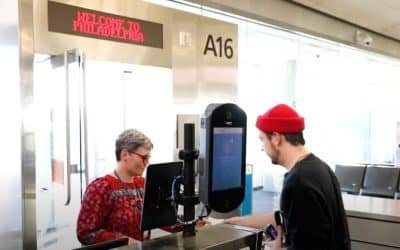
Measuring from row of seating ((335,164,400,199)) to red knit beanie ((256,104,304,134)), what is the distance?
3.90 m

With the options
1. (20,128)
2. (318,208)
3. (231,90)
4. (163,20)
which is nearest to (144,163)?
(20,128)

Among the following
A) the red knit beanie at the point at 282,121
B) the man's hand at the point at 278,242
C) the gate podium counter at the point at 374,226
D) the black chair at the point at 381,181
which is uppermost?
the red knit beanie at the point at 282,121

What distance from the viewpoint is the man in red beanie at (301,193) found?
1.59 metres

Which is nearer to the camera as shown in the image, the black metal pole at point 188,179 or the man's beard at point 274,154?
the black metal pole at point 188,179

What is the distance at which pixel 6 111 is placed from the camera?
2502 mm

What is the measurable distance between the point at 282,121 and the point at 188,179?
46 cm

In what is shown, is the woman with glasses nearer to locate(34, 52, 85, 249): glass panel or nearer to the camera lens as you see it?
locate(34, 52, 85, 249): glass panel

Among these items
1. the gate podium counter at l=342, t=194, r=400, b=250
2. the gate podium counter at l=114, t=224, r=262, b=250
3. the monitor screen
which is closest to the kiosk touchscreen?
the monitor screen

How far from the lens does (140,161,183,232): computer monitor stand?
171 centimetres

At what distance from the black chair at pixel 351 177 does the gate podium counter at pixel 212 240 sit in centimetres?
405

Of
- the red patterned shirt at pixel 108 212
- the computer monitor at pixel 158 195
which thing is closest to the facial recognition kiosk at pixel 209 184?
the computer monitor at pixel 158 195

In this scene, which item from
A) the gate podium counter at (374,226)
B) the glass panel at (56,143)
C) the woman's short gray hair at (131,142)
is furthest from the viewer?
the glass panel at (56,143)

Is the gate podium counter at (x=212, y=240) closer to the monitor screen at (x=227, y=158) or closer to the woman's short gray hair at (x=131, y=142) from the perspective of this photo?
the monitor screen at (x=227, y=158)

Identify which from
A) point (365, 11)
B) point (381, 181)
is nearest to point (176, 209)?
point (381, 181)
